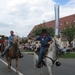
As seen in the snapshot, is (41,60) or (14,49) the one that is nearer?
(41,60)

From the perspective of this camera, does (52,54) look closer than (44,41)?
Yes

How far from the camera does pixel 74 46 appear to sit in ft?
203

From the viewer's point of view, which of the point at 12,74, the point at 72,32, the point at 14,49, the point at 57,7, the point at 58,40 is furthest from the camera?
the point at 72,32

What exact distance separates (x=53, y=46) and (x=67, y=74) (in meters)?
3.22

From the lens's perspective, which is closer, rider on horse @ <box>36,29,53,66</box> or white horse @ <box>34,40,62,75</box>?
white horse @ <box>34,40,62,75</box>

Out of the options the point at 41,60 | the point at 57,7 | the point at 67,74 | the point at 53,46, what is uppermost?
the point at 57,7

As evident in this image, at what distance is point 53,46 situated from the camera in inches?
367

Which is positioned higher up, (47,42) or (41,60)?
(47,42)

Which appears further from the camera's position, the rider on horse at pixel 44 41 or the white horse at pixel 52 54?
the rider on horse at pixel 44 41

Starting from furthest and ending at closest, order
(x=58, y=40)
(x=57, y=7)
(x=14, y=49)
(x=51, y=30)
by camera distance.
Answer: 1. (x=51, y=30)
2. (x=57, y=7)
3. (x=14, y=49)
4. (x=58, y=40)

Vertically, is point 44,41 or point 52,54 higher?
point 44,41

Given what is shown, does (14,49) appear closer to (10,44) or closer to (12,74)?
(10,44)

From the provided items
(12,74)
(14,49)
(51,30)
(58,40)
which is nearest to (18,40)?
(14,49)

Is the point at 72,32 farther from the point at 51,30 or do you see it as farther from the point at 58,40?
the point at 58,40
